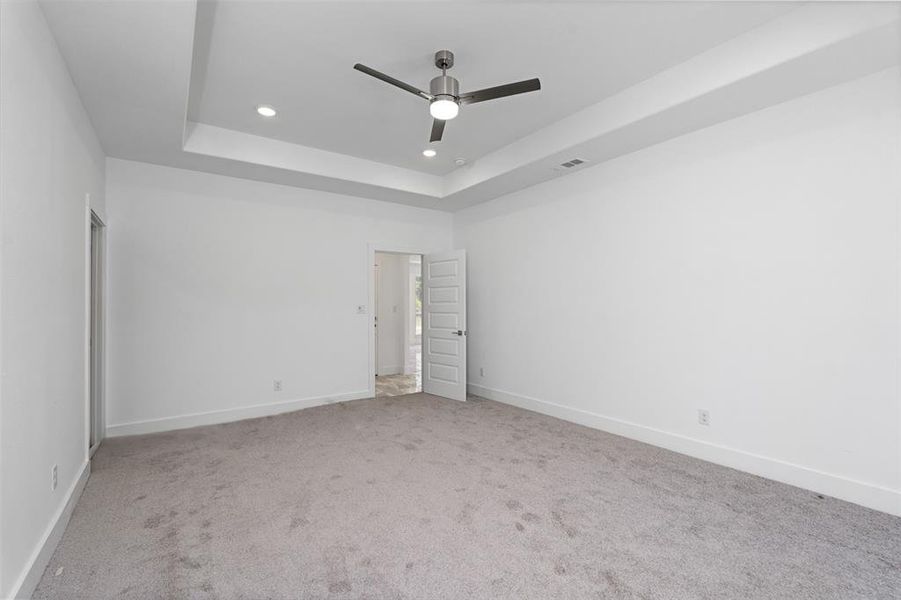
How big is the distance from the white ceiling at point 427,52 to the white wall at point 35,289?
3.10 ft

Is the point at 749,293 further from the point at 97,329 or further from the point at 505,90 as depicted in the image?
the point at 97,329

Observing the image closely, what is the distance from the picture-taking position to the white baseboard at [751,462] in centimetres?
260

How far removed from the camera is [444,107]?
2.81m

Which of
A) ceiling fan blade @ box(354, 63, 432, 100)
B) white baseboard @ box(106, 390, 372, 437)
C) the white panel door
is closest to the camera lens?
ceiling fan blade @ box(354, 63, 432, 100)

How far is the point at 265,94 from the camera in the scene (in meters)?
3.34

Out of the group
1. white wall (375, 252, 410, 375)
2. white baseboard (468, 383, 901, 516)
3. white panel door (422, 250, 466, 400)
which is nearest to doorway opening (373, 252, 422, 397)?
white wall (375, 252, 410, 375)

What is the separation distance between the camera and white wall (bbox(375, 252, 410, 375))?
744 centimetres

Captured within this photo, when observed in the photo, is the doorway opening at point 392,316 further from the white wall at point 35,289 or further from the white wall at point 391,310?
the white wall at point 35,289

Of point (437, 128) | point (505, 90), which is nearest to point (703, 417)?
point (505, 90)

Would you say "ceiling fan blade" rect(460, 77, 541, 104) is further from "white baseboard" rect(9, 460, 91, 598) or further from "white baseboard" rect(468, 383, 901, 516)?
"white baseboard" rect(9, 460, 91, 598)

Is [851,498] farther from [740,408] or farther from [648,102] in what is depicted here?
[648,102]

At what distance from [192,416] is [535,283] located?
13.0 ft

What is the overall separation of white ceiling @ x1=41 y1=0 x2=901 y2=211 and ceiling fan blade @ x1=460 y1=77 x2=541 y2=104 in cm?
33

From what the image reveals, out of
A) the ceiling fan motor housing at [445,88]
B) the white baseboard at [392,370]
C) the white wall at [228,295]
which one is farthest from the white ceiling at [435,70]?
the white baseboard at [392,370]
